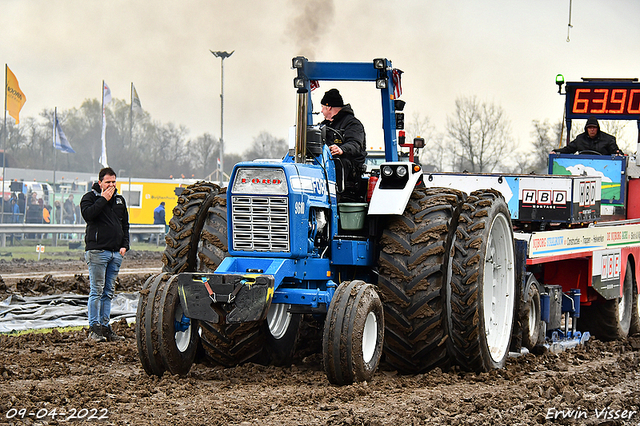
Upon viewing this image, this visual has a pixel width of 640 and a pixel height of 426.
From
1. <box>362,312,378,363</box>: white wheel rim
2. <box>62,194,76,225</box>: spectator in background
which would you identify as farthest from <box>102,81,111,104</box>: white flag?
<box>362,312,378,363</box>: white wheel rim

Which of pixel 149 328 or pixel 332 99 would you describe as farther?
pixel 332 99

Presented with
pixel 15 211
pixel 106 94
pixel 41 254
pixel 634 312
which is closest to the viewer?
pixel 634 312

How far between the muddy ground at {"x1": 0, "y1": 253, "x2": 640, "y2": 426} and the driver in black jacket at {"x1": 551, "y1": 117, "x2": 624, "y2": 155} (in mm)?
5176

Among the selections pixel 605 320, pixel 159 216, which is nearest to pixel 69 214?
pixel 159 216

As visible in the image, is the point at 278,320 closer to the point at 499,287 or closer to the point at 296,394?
the point at 296,394

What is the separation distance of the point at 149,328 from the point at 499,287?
383 cm

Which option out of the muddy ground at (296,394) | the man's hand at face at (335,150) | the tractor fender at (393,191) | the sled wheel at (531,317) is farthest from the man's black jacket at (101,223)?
the sled wheel at (531,317)

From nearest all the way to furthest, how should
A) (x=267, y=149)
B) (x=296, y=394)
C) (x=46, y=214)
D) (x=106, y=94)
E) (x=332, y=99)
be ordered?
(x=296, y=394), (x=332, y=99), (x=46, y=214), (x=106, y=94), (x=267, y=149)

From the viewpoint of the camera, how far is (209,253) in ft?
23.1

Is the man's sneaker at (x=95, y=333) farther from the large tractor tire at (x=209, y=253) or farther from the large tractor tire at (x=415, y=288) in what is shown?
the large tractor tire at (x=415, y=288)

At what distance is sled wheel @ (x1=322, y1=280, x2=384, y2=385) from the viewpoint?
611 cm

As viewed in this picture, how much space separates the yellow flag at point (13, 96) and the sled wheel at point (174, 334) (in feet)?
60.9

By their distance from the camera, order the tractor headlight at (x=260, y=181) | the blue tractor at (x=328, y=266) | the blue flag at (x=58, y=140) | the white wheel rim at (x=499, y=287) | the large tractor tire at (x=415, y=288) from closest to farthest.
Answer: the blue tractor at (x=328, y=266)
the tractor headlight at (x=260, y=181)
the large tractor tire at (x=415, y=288)
the white wheel rim at (x=499, y=287)
the blue flag at (x=58, y=140)

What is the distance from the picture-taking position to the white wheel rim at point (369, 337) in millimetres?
6395
